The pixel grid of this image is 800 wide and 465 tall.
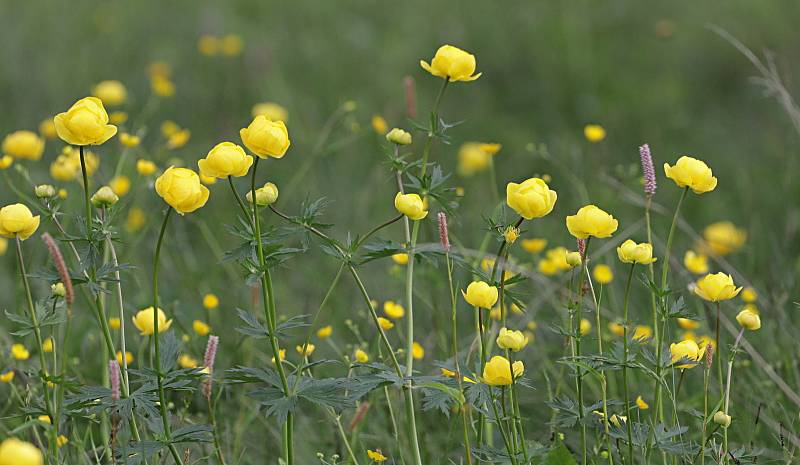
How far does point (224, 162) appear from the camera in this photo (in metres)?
1.33

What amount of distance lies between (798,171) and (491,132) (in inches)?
43.0

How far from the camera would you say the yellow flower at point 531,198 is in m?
1.36

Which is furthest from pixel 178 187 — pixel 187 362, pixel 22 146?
pixel 22 146

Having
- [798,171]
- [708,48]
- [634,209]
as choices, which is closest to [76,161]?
[634,209]

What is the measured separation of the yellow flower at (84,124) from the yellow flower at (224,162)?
0.49ft

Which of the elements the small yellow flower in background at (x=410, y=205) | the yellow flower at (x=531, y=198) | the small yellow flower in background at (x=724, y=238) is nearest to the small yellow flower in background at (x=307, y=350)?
the small yellow flower in background at (x=410, y=205)

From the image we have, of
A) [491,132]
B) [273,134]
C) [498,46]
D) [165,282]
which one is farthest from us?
[498,46]

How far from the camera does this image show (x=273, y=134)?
1338 mm

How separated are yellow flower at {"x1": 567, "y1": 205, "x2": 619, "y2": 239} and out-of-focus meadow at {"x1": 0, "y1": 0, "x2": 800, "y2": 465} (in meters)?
0.56

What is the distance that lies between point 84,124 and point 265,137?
254 millimetres

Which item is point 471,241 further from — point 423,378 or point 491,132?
point 423,378

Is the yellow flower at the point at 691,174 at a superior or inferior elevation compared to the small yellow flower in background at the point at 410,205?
inferior

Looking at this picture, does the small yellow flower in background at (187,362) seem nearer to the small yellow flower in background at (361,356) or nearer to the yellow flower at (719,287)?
the small yellow flower in background at (361,356)

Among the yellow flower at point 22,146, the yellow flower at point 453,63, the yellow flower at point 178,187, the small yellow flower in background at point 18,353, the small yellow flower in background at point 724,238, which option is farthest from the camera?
the small yellow flower in background at point 724,238
